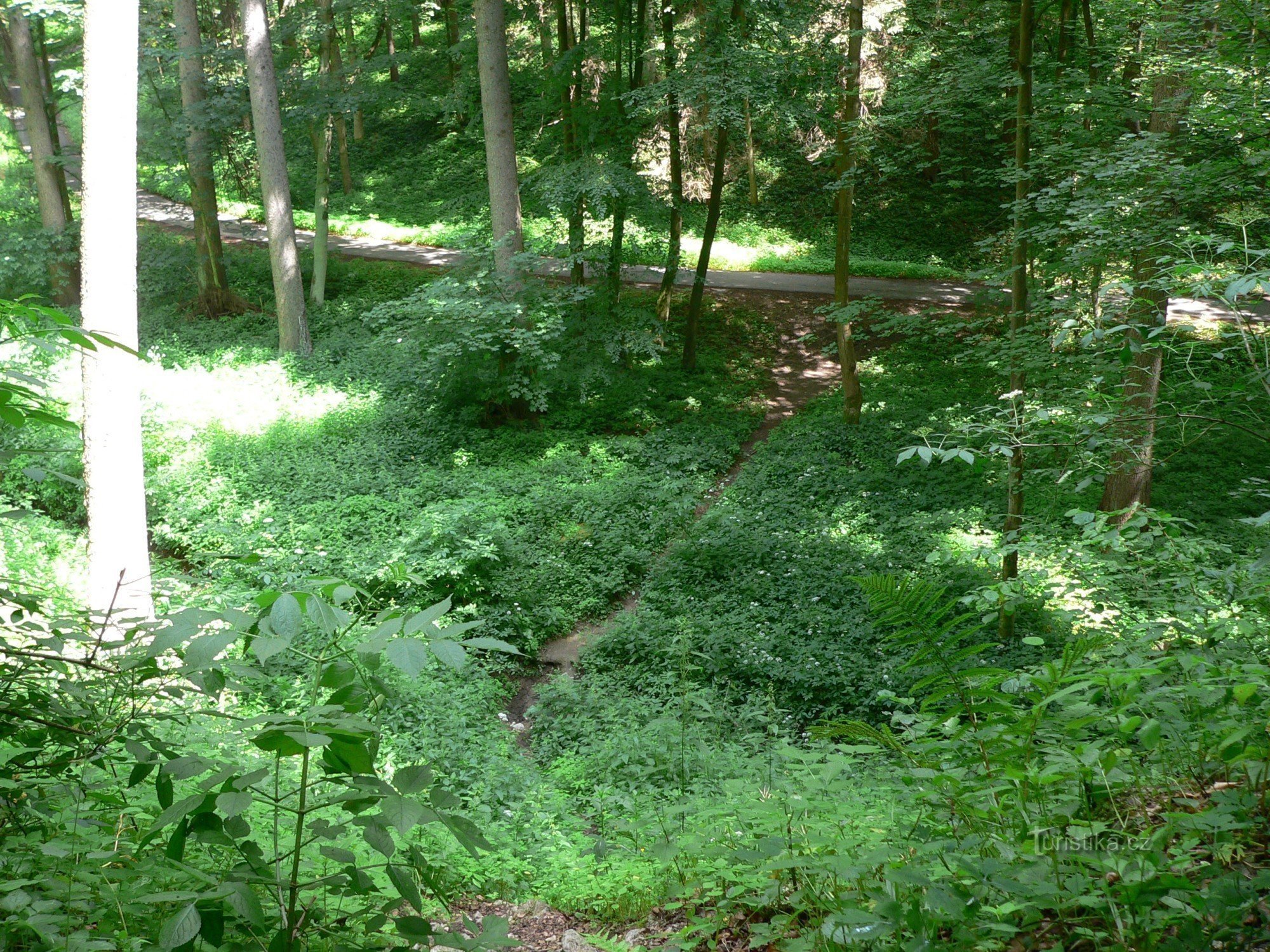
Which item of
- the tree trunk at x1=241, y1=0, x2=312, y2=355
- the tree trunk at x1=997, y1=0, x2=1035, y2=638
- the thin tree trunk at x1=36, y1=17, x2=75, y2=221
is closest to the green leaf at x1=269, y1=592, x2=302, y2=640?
the tree trunk at x1=997, y1=0, x2=1035, y2=638

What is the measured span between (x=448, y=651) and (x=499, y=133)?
14.0 m

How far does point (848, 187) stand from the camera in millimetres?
12914

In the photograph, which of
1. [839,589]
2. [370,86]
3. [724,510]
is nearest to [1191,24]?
[839,589]

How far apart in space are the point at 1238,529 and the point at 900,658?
532 centimetres

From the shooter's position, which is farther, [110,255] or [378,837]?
[110,255]

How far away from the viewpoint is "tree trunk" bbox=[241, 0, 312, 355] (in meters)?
15.4

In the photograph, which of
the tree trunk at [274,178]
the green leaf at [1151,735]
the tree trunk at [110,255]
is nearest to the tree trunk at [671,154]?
the tree trunk at [274,178]

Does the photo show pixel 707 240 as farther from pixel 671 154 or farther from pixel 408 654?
pixel 408 654

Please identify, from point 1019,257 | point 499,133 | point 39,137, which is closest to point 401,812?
point 1019,257

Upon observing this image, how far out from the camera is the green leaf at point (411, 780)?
1.66 metres

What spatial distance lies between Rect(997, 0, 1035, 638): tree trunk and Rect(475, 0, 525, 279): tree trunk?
7.53m

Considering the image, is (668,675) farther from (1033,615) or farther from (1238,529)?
(1238,529)

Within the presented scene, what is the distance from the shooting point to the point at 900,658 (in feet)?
27.9

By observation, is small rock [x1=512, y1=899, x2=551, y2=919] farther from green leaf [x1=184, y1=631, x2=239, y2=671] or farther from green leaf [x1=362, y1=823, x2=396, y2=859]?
green leaf [x1=184, y1=631, x2=239, y2=671]
